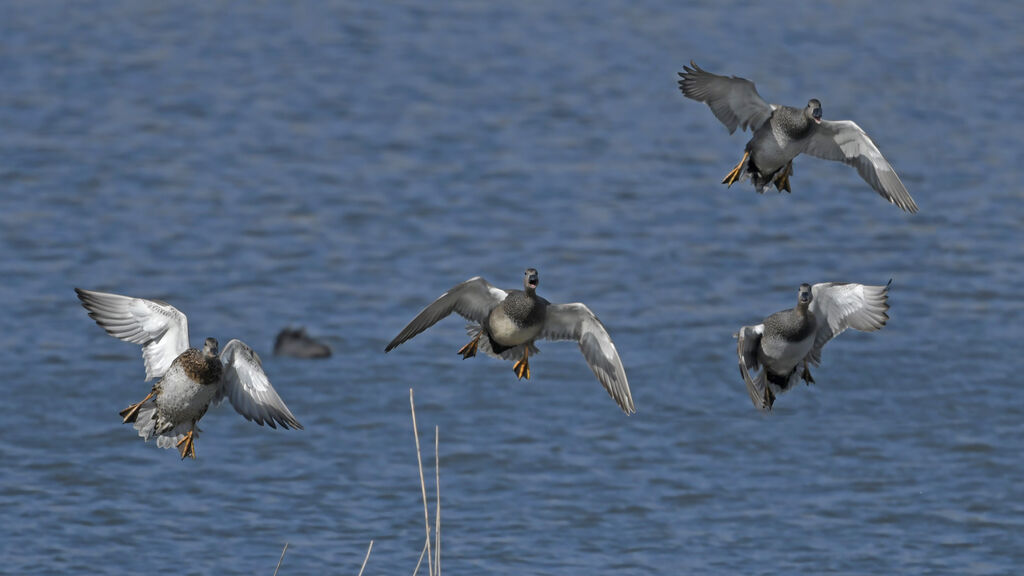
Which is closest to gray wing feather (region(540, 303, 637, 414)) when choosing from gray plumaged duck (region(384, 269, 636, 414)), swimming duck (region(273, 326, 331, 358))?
gray plumaged duck (region(384, 269, 636, 414))

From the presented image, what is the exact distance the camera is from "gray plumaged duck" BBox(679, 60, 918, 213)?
13.9 m

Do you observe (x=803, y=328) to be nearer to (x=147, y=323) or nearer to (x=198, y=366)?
(x=198, y=366)

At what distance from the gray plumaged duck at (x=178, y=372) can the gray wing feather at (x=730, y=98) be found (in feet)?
13.9

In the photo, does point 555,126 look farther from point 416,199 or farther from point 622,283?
point 622,283

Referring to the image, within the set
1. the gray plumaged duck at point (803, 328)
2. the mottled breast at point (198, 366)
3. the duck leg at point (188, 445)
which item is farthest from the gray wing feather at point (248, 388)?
the gray plumaged duck at point (803, 328)

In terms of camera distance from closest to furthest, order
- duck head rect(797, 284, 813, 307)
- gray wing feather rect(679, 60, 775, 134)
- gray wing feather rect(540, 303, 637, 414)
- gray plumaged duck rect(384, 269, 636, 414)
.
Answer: duck head rect(797, 284, 813, 307)
gray plumaged duck rect(384, 269, 636, 414)
gray wing feather rect(540, 303, 637, 414)
gray wing feather rect(679, 60, 775, 134)

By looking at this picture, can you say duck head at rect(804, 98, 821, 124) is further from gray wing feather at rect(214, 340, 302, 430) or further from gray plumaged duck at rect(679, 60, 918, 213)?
gray wing feather at rect(214, 340, 302, 430)

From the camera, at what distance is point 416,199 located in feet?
108

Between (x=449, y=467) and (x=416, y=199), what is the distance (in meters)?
10.2

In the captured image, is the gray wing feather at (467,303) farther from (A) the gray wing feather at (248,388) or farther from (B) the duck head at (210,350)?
(B) the duck head at (210,350)

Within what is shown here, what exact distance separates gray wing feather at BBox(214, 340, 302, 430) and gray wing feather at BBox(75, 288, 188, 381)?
18.3 inches

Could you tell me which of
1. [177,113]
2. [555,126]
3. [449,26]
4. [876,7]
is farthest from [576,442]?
[876,7]

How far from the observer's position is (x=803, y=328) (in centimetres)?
1353

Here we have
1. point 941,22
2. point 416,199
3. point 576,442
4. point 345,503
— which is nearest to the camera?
point 345,503
